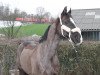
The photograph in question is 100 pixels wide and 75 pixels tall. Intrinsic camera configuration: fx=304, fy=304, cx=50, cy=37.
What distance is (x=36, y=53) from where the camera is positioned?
720 centimetres

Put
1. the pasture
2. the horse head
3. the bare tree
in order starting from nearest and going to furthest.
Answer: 1. the horse head
2. the pasture
3. the bare tree

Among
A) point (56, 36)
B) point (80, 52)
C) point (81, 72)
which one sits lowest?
point (81, 72)

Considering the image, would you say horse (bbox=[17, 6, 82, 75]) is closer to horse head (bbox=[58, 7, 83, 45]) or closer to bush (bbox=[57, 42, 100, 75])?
horse head (bbox=[58, 7, 83, 45])

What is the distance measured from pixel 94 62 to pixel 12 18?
47.5 ft

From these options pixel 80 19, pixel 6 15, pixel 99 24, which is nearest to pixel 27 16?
pixel 6 15

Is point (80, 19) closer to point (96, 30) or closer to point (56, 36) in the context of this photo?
point (96, 30)

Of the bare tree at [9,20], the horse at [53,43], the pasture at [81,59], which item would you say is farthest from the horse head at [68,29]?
the bare tree at [9,20]

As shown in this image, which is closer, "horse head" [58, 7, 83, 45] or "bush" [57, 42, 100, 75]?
"horse head" [58, 7, 83, 45]

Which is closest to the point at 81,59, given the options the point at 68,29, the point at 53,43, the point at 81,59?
the point at 81,59

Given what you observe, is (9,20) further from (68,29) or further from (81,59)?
(68,29)

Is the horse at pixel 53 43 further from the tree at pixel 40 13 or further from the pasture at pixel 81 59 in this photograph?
the tree at pixel 40 13

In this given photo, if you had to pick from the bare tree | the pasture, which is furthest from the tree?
the pasture

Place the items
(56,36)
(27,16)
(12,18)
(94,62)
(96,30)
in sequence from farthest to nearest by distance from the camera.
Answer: (27,16), (12,18), (96,30), (94,62), (56,36)

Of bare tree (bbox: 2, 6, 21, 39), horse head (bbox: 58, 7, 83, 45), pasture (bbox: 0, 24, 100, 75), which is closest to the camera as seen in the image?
horse head (bbox: 58, 7, 83, 45)
